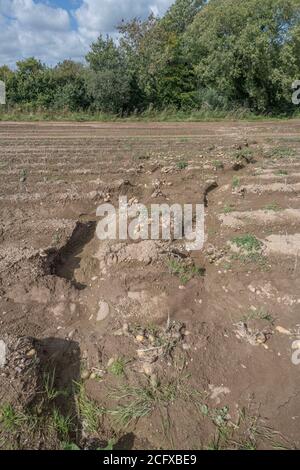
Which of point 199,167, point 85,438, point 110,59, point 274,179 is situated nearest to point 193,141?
point 199,167

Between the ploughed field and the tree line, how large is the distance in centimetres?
916

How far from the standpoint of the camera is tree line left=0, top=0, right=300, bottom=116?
46.0 ft

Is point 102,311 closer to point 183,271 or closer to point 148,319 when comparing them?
point 148,319

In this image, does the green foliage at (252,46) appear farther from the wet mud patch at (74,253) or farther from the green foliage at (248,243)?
the wet mud patch at (74,253)

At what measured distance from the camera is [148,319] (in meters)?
3.16

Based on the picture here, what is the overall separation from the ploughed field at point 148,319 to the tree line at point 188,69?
916cm

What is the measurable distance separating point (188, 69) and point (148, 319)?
55.1 feet

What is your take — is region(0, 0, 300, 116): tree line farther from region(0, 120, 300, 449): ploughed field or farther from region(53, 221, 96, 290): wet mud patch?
region(53, 221, 96, 290): wet mud patch

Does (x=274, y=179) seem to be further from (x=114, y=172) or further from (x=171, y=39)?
(x=171, y=39)

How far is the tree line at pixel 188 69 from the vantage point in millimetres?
14016

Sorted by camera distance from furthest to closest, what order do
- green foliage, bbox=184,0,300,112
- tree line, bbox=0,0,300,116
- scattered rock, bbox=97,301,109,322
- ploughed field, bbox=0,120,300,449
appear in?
green foliage, bbox=184,0,300,112
tree line, bbox=0,0,300,116
scattered rock, bbox=97,301,109,322
ploughed field, bbox=0,120,300,449

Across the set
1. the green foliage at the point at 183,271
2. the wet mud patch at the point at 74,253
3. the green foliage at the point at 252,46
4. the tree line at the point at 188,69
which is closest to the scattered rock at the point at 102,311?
the wet mud patch at the point at 74,253

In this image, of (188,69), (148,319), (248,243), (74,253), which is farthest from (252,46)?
(148,319)

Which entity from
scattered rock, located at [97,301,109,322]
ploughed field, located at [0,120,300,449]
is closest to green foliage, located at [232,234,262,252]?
ploughed field, located at [0,120,300,449]
